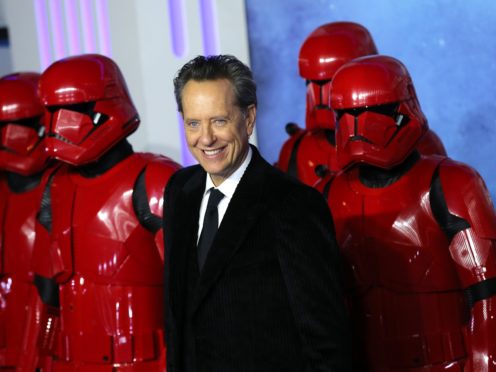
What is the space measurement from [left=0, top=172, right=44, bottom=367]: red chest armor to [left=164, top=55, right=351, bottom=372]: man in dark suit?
Answer: 195 cm

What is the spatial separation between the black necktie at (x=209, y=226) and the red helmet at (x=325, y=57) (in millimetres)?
1885

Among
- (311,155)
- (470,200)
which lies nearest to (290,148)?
(311,155)

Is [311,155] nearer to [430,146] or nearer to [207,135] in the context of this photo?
[430,146]

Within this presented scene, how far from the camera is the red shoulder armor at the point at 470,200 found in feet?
9.94

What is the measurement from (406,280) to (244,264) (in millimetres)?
985

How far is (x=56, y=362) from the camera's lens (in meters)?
3.56

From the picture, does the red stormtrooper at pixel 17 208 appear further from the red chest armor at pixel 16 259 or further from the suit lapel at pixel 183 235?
the suit lapel at pixel 183 235

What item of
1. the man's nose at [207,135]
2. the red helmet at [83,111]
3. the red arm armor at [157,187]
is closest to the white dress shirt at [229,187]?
the man's nose at [207,135]

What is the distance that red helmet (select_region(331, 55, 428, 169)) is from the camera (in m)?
3.18

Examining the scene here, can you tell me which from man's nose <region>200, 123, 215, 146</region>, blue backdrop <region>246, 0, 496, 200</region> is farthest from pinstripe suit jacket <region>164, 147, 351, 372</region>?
blue backdrop <region>246, 0, 496, 200</region>

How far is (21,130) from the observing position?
425cm

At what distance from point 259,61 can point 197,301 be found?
134 inches

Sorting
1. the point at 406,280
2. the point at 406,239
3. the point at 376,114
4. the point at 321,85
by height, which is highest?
the point at 321,85

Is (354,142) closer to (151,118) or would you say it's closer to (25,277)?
(25,277)
